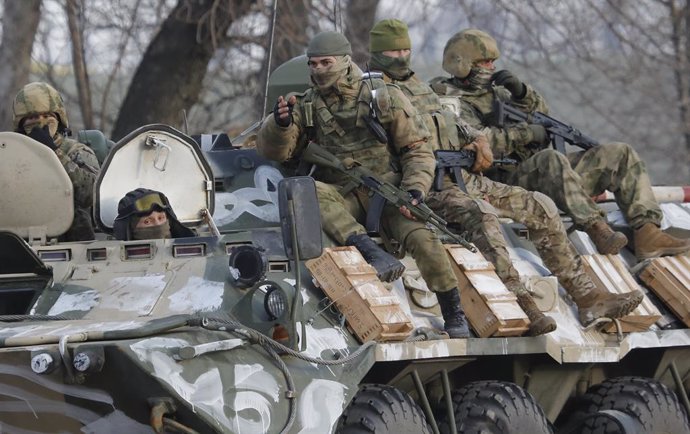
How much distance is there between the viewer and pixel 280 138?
11.6 m

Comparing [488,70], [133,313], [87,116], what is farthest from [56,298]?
[87,116]

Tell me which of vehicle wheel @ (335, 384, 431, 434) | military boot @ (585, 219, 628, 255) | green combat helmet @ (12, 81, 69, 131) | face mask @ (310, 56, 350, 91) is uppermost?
face mask @ (310, 56, 350, 91)

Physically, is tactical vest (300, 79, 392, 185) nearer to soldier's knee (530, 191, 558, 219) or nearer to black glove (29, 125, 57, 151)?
soldier's knee (530, 191, 558, 219)

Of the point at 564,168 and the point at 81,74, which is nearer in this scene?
the point at 564,168

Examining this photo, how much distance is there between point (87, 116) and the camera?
22516 mm

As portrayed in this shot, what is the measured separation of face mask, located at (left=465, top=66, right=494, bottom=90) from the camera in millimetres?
13797

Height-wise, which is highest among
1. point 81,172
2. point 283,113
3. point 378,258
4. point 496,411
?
point 283,113

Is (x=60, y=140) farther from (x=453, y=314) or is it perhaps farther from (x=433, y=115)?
(x=453, y=314)

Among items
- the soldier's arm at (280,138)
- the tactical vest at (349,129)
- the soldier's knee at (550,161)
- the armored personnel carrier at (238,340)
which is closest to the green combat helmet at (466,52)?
the soldier's knee at (550,161)

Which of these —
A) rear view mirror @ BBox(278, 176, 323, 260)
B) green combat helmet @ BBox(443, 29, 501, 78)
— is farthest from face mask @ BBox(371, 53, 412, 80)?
rear view mirror @ BBox(278, 176, 323, 260)

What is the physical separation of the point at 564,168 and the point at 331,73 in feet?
7.60

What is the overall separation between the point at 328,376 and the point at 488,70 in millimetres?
4551

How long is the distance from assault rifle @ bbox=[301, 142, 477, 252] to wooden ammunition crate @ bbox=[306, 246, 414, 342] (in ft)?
2.19

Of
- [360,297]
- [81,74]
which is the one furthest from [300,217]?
[81,74]
